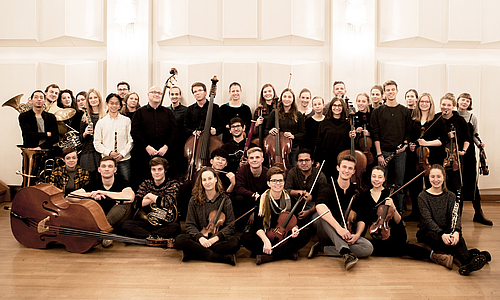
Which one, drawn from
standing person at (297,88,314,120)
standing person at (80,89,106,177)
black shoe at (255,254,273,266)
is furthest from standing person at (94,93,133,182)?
standing person at (297,88,314,120)

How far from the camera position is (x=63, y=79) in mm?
4715

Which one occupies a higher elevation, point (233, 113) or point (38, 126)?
point (233, 113)

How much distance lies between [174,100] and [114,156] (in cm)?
87

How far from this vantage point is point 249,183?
3125 mm

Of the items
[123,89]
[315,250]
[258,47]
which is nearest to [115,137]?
[123,89]

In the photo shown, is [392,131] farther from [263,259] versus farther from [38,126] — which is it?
[38,126]

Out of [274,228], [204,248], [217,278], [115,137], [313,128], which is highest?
[313,128]

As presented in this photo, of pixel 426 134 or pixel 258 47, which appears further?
pixel 258 47

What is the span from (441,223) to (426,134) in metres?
1.02

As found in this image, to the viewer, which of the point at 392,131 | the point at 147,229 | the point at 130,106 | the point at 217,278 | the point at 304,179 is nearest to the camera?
the point at 217,278

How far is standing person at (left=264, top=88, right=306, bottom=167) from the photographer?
11.4 ft

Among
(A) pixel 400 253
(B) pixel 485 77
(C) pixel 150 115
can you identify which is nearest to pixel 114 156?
(C) pixel 150 115

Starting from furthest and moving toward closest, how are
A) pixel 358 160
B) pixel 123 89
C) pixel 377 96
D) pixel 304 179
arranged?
pixel 123 89
pixel 377 96
pixel 358 160
pixel 304 179

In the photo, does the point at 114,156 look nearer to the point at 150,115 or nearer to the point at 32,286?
the point at 150,115
